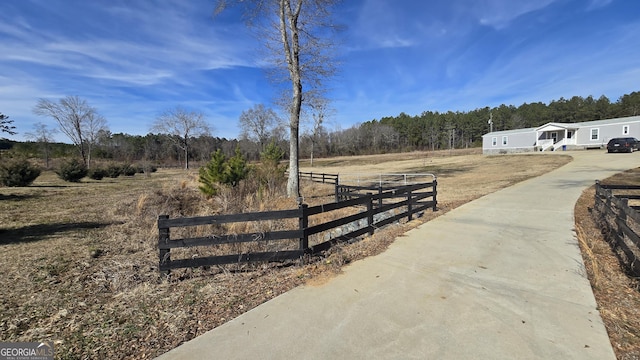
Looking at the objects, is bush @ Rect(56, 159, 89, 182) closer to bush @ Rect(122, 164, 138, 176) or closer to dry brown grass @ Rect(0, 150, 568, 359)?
bush @ Rect(122, 164, 138, 176)

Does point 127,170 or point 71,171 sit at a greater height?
point 71,171

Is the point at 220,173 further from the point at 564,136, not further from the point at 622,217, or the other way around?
the point at 564,136

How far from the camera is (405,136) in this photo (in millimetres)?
118750

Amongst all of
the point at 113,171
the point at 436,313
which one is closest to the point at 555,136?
the point at 436,313

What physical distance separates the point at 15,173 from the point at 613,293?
26.4 meters

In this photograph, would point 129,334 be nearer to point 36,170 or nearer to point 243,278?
point 243,278

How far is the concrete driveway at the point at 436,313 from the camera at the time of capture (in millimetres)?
2799

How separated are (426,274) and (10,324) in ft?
17.7

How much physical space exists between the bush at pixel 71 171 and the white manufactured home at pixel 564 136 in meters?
57.7

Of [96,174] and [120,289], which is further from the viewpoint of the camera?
[96,174]

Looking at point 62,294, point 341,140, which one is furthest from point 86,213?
point 341,140

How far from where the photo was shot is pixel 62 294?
4434 mm

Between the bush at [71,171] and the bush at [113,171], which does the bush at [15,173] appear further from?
the bush at [113,171]

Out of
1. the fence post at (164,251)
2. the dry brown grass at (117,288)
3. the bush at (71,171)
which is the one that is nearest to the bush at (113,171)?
the bush at (71,171)
